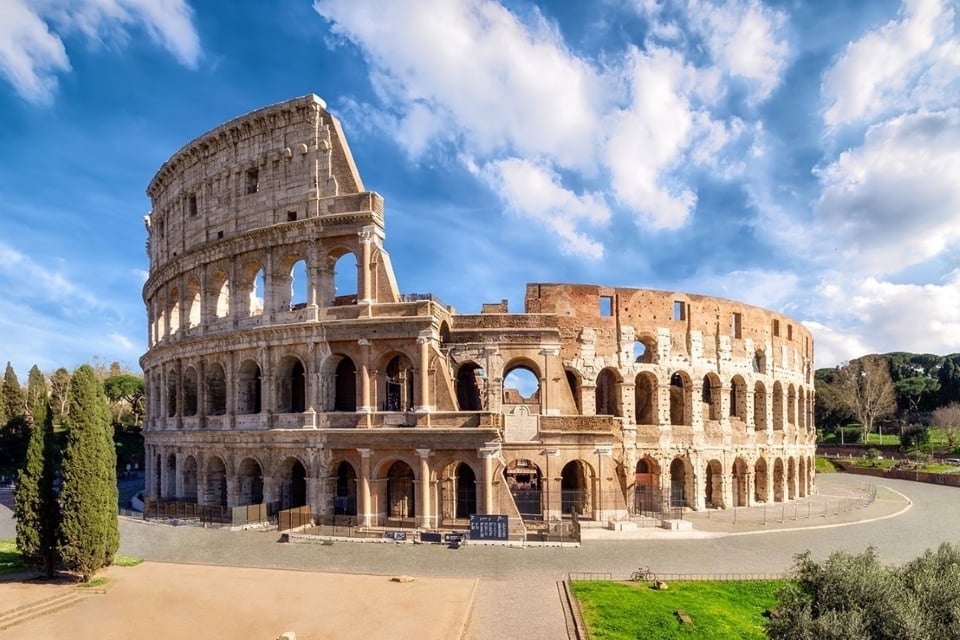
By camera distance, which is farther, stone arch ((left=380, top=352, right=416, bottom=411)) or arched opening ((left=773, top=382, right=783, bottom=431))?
arched opening ((left=773, top=382, right=783, bottom=431))

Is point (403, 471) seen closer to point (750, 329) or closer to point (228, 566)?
point (228, 566)

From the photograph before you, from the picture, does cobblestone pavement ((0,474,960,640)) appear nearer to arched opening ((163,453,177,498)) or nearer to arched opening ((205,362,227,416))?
arched opening ((163,453,177,498))

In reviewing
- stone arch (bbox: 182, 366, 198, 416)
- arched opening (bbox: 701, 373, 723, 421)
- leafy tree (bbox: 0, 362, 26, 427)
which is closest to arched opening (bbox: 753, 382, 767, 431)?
arched opening (bbox: 701, 373, 723, 421)

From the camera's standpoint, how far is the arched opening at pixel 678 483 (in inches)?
1345

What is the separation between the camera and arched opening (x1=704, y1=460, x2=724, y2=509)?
34938 millimetres

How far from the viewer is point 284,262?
3062 cm

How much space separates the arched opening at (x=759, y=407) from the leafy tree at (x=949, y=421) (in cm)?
3934

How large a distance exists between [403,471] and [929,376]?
3365 inches

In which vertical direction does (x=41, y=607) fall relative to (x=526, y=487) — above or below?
above

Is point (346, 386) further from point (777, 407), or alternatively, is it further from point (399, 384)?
point (777, 407)

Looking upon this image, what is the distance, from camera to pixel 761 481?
37.8m

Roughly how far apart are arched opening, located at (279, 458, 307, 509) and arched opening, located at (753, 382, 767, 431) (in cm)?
2772

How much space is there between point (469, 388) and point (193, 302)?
17.2 m

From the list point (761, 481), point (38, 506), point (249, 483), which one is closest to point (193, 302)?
point (249, 483)
